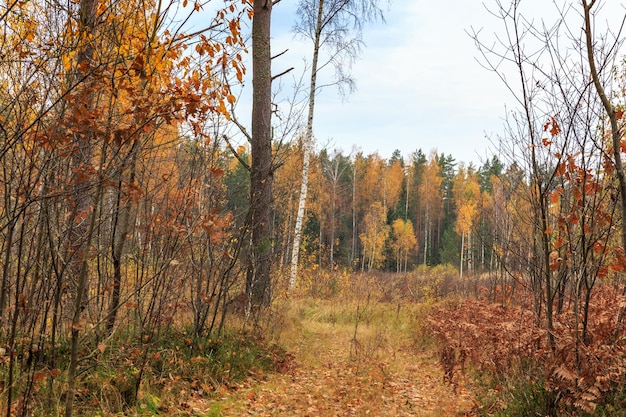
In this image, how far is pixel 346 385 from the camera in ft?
17.5

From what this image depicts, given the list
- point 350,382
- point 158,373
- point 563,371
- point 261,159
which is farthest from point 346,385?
point 261,159

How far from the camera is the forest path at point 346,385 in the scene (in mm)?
4469

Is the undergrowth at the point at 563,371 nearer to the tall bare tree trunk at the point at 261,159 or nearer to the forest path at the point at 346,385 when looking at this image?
the forest path at the point at 346,385

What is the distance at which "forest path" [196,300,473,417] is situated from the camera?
4.47 metres

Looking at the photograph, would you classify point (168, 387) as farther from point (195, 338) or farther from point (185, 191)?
point (185, 191)

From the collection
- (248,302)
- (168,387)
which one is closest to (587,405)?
(168,387)

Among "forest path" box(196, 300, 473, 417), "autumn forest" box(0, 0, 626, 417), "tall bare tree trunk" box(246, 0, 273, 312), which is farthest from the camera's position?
"tall bare tree trunk" box(246, 0, 273, 312)

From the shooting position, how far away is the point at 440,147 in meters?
57.1

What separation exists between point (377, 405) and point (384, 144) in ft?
180

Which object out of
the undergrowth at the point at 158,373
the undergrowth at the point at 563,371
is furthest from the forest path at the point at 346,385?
the undergrowth at the point at 563,371

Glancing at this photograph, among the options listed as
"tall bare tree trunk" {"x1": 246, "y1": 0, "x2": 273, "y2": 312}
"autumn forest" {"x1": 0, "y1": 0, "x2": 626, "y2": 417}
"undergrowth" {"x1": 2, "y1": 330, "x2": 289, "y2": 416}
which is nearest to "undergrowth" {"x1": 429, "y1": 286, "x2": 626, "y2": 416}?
"autumn forest" {"x1": 0, "y1": 0, "x2": 626, "y2": 417}

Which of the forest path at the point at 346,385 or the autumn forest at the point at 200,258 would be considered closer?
the autumn forest at the point at 200,258

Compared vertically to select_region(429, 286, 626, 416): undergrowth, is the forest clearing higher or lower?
lower

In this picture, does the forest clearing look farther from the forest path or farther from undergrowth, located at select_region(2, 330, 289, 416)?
undergrowth, located at select_region(2, 330, 289, 416)
